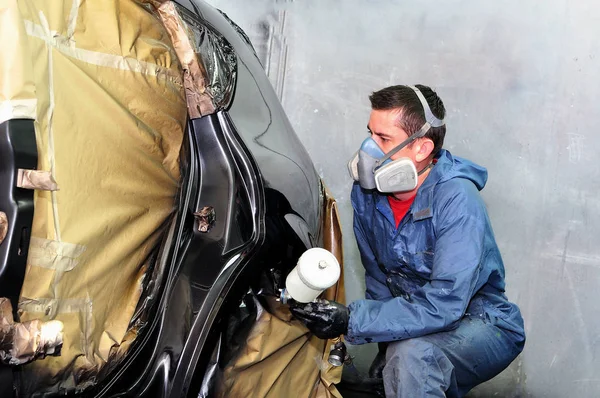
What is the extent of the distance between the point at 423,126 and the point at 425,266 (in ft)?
1.59

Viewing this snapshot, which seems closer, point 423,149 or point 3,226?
point 3,226

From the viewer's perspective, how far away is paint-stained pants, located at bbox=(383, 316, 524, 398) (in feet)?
6.51

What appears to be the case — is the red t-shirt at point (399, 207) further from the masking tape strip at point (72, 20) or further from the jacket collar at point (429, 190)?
the masking tape strip at point (72, 20)

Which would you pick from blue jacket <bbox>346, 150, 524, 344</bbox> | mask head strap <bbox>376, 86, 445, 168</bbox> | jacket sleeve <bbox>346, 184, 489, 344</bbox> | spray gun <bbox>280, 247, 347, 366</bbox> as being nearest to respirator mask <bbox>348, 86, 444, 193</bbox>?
mask head strap <bbox>376, 86, 445, 168</bbox>

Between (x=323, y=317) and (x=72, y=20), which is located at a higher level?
(x=72, y=20)

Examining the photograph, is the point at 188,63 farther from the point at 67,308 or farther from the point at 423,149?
the point at 423,149

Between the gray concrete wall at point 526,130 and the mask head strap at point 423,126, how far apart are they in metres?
0.95

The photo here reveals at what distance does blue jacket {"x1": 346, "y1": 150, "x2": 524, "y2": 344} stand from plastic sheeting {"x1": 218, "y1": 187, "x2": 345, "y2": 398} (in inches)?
5.6

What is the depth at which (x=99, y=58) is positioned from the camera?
142 centimetres

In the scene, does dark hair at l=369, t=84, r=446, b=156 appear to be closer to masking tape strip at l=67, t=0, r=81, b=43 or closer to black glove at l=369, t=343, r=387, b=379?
black glove at l=369, t=343, r=387, b=379

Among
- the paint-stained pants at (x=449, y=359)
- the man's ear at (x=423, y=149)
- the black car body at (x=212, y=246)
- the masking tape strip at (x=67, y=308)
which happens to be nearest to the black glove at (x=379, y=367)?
the paint-stained pants at (x=449, y=359)

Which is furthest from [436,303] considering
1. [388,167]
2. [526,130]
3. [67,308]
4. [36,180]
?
[526,130]

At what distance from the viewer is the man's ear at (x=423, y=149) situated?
7.33 feet

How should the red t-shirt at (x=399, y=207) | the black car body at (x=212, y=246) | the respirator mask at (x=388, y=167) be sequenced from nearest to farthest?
the black car body at (x=212, y=246) < the respirator mask at (x=388, y=167) < the red t-shirt at (x=399, y=207)
